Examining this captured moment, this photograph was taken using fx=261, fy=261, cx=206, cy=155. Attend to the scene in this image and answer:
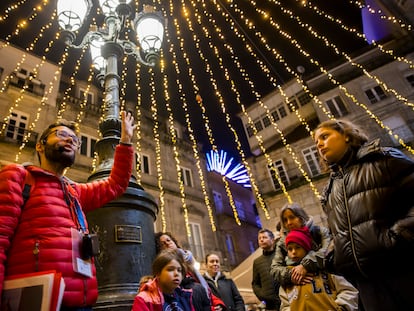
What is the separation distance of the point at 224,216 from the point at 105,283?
66.4 feet

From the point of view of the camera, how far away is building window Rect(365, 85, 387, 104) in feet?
58.6

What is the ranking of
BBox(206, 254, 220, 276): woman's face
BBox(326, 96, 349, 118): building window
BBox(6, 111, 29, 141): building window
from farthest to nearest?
1. BBox(326, 96, 349, 118): building window
2. BBox(6, 111, 29, 141): building window
3. BBox(206, 254, 220, 276): woman's face

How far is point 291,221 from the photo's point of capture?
10.5ft

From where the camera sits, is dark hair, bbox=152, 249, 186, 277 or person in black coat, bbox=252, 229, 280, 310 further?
person in black coat, bbox=252, 229, 280, 310

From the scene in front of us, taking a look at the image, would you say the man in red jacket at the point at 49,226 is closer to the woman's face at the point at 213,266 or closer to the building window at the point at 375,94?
the woman's face at the point at 213,266

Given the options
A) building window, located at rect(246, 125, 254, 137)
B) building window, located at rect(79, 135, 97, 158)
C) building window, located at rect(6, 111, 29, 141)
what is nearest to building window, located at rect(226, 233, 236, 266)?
building window, located at rect(246, 125, 254, 137)

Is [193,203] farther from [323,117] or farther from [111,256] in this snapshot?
[111,256]

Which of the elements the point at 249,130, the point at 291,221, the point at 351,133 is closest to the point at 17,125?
the point at 291,221

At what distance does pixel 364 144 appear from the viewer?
2324mm

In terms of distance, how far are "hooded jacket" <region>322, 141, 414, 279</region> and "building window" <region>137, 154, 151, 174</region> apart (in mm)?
16154

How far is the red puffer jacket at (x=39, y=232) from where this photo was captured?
59.2 inches

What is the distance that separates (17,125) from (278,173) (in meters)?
A: 17.1

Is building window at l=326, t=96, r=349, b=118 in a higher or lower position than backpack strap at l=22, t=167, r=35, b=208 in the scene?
higher

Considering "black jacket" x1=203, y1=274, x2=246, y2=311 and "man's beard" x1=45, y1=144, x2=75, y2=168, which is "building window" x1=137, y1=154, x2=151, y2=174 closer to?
"black jacket" x1=203, y1=274, x2=246, y2=311
